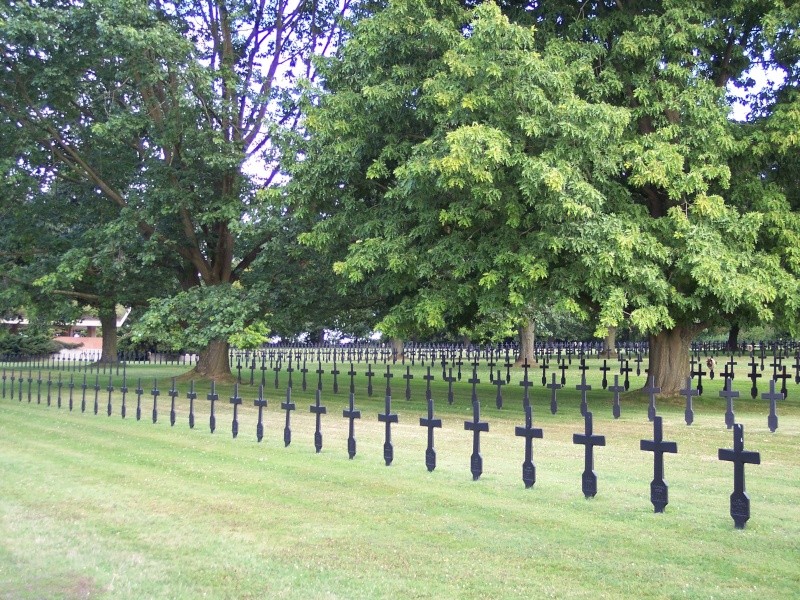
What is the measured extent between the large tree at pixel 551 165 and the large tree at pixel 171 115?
3.26 meters

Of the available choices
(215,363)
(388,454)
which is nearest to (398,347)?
(215,363)

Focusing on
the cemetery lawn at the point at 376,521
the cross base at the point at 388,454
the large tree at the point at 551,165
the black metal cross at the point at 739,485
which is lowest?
the cemetery lawn at the point at 376,521

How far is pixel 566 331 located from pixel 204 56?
4067 cm

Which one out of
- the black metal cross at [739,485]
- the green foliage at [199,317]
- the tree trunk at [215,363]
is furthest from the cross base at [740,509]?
the tree trunk at [215,363]

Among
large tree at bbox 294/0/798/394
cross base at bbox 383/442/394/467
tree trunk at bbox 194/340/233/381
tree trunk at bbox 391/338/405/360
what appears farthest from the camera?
tree trunk at bbox 391/338/405/360

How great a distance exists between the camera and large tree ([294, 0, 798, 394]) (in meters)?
16.8

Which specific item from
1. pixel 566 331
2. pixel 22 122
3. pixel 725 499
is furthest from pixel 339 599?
pixel 566 331

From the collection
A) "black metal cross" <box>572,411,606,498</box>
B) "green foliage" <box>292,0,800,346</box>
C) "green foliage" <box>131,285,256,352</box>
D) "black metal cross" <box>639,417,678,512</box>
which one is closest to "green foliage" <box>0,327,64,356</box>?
"green foliage" <box>131,285,256,352</box>

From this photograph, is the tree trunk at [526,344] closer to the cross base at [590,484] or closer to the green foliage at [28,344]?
the green foliage at [28,344]

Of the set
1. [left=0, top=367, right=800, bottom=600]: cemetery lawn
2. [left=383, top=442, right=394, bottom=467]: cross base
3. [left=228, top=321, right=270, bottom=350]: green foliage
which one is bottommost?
[left=0, top=367, right=800, bottom=600]: cemetery lawn

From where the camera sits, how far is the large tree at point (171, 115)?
72.2ft

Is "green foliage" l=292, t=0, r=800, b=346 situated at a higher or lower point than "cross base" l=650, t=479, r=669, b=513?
higher

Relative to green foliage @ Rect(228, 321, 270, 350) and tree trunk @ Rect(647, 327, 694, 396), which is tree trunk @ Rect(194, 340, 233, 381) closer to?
green foliage @ Rect(228, 321, 270, 350)

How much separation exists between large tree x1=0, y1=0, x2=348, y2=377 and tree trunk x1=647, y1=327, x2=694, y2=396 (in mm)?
10993
